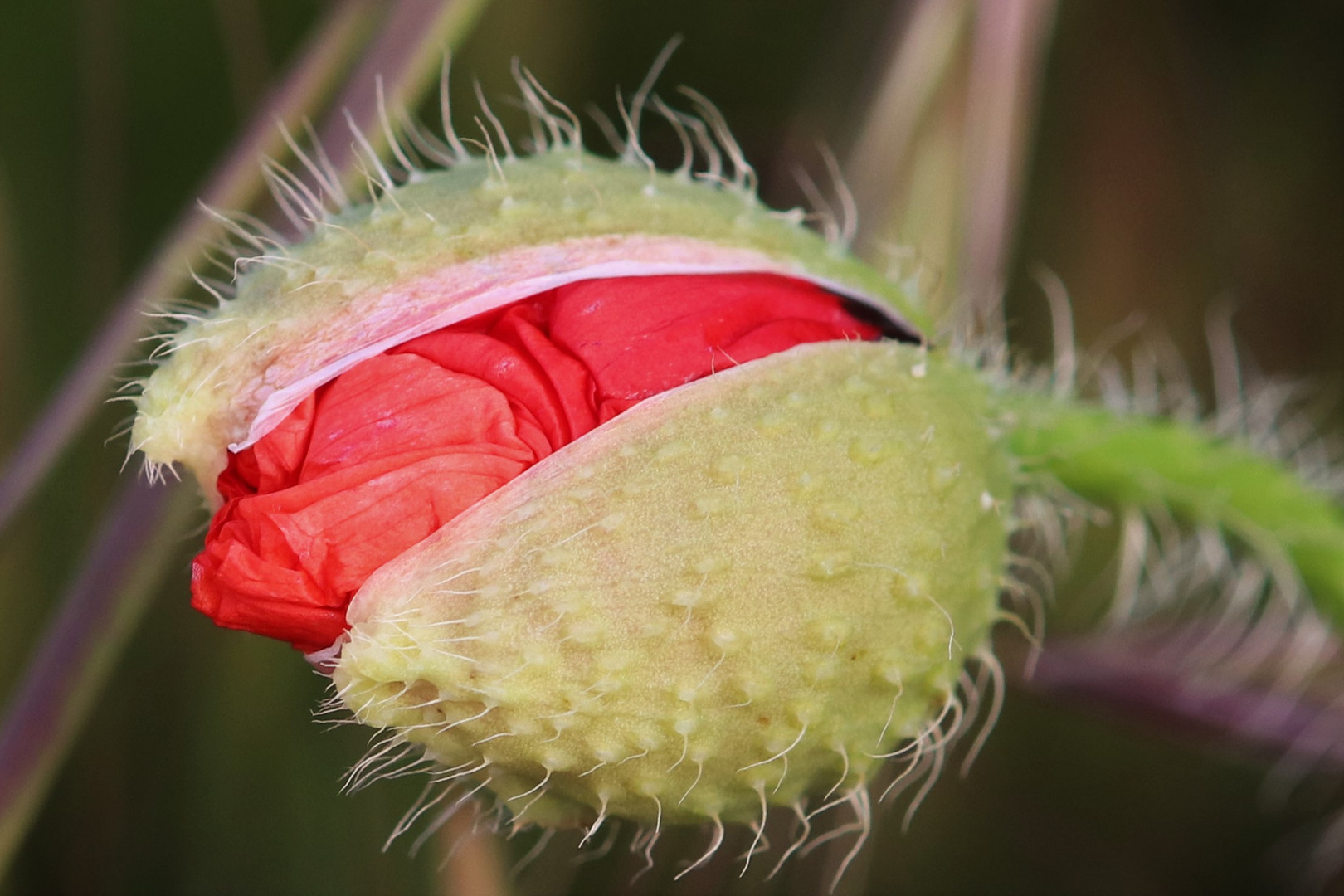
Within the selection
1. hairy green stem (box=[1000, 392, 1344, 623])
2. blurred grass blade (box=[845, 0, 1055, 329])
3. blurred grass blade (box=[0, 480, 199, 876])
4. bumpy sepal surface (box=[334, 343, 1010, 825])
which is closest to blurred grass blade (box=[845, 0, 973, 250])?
blurred grass blade (box=[845, 0, 1055, 329])

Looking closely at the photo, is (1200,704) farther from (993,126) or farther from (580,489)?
(580,489)

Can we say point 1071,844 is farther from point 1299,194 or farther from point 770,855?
point 1299,194

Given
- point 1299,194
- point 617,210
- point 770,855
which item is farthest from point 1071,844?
point 617,210

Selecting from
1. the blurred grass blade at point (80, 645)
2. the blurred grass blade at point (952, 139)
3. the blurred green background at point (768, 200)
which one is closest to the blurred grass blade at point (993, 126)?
the blurred grass blade at point (952, 139)

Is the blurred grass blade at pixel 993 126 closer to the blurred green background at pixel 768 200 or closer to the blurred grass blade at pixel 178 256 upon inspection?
the blurred green background at pixel 768 200

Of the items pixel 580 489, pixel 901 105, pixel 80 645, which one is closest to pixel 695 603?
pixel 580 489

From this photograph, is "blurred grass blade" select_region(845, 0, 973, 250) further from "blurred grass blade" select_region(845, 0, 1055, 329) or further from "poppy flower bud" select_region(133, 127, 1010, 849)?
"poppy flower bud" select_region(133, 127, 1010, 849)
